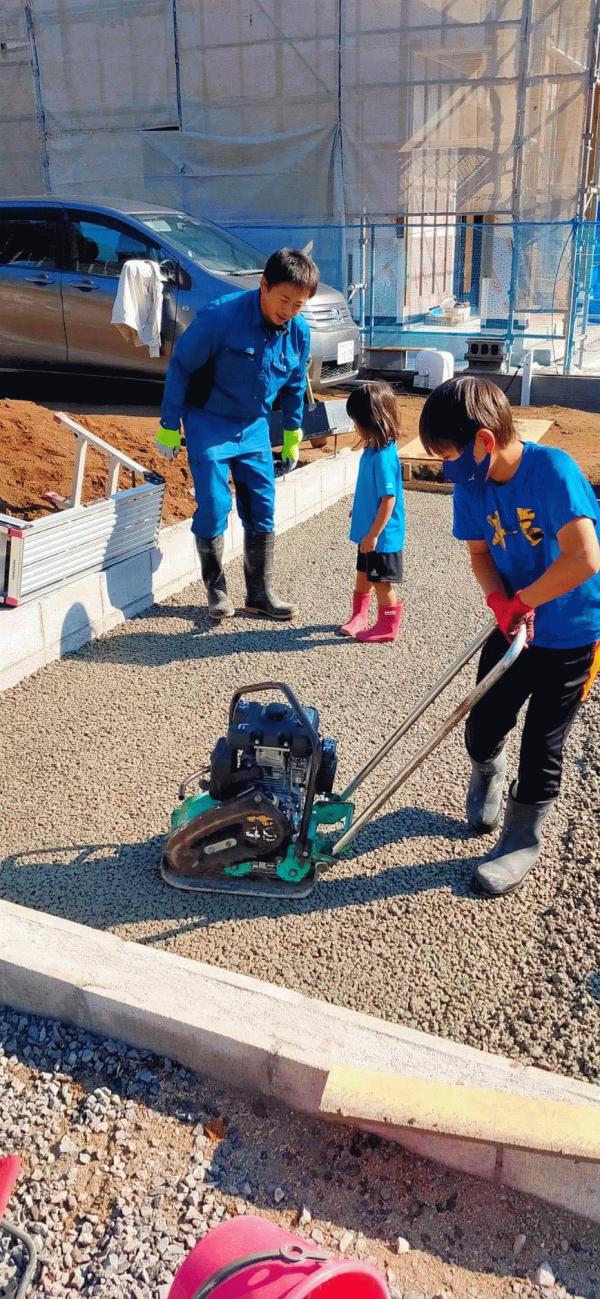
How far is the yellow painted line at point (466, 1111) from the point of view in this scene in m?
2.13

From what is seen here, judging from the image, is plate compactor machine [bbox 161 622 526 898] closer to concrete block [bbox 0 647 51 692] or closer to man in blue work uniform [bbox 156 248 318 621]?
concrete block [bbox 0 647 51 692]

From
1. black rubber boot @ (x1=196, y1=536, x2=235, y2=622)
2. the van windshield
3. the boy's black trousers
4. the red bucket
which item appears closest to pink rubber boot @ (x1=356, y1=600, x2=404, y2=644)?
black rubber boot @ (x1=196, y1=536, x2=235, y2=622)

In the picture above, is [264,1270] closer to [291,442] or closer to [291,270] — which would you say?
[291,270]

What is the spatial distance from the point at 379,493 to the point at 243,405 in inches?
35.7

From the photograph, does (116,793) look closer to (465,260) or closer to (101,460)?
(101,460)

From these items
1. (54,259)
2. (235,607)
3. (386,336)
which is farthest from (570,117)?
(235,607)

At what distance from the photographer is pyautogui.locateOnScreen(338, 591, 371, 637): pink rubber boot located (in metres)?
5.34

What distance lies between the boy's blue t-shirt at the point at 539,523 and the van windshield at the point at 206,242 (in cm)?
761

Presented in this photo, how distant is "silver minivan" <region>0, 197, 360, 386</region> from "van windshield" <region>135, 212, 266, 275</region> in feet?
0.06

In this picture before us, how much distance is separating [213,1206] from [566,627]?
176cm

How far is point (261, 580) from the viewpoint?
559 cm

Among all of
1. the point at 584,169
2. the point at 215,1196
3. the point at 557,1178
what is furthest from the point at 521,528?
the point at 584,169

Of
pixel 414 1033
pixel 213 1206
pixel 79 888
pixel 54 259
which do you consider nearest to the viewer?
pixel 213 1206

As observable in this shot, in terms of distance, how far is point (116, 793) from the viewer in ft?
12.5
